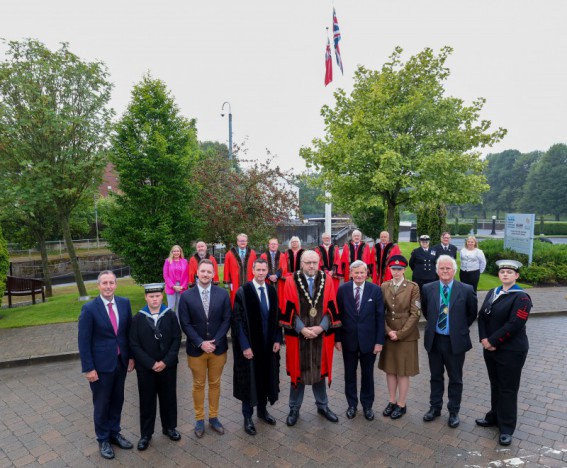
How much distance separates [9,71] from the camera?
9766mm

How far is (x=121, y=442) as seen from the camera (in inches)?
169

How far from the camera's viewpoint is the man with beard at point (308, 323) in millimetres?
4766

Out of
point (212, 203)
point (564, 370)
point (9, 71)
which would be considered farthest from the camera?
point (212, 203)

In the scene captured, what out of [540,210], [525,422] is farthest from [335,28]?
[540,210]

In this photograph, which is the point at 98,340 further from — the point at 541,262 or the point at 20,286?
the point at 541,262

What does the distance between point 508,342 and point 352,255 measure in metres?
5.18

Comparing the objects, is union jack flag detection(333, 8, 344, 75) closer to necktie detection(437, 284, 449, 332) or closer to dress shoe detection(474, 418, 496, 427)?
necktie detection(437, 284, 449, 332)

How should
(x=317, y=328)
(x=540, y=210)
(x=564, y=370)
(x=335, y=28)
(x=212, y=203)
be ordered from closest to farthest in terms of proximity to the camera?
(x=317, y=328)
(x=564, y=370)
(x=212, y=203)
(x=335, y=28)
(x=540, y=210)

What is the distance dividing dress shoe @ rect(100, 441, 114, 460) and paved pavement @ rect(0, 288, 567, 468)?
60 millimetres

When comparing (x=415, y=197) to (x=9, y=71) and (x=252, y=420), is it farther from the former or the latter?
(x=9, y=71)

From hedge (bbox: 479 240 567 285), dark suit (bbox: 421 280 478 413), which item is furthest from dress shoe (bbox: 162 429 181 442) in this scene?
hedge (bbox: 479 240 567 285)

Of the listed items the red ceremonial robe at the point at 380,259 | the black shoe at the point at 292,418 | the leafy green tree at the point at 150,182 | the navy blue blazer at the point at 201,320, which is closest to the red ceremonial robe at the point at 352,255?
the red ceremonial robe at the point at 380,259

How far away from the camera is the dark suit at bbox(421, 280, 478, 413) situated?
4.61 metres

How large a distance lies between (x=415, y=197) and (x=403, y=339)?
789 cm
